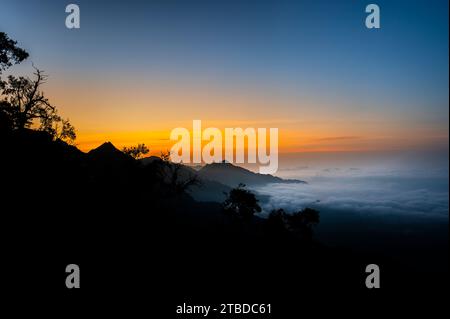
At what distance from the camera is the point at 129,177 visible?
46.2 m

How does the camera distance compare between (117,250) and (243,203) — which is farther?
(243,203)

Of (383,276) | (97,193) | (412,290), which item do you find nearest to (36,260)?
(97,193)

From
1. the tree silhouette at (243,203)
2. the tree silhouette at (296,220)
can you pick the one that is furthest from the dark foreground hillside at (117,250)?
the tree silhouette at (296,220)

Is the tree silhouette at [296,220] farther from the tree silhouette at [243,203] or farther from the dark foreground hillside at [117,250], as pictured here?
the dark foreground hillside at [117,250]

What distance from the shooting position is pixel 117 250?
33.4 meters

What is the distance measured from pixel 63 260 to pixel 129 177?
2057 centimetres

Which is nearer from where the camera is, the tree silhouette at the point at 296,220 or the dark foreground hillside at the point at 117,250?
the dark foreground hillside at the point at 117,250

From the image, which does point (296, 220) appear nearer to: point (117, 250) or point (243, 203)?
point (243, 203)

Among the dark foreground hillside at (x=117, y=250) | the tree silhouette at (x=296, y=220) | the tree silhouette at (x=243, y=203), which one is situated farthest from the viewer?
the tree silhouette at (x=296, y=220)

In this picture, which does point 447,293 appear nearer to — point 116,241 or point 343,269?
point 343,269

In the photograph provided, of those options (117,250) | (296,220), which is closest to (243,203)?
(296,220)

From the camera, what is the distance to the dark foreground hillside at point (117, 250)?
2595 cm

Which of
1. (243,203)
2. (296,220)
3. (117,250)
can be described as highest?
(243,203)

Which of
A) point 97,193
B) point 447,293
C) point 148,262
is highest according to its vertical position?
point 97,193
